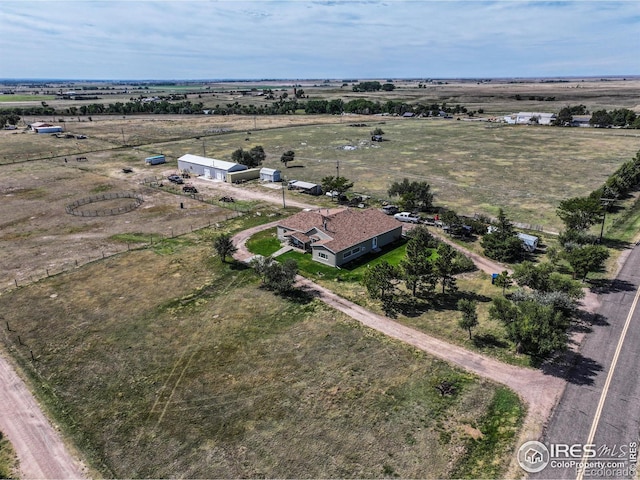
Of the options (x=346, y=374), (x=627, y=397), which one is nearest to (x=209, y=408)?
(x=346, y=374)

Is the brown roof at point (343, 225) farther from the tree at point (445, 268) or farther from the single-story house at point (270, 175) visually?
the single-story house at point (270, 175)

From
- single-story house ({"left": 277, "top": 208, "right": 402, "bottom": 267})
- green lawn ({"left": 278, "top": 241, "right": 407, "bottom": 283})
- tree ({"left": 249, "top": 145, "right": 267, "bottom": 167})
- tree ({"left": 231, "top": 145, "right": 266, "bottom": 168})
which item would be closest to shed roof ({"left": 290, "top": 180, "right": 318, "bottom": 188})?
tree ({"left": 231, "top": 145, "right": 266, "bottom": 168})

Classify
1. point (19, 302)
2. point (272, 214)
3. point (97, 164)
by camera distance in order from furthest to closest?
point (97, 164)
point (272, 214)
point (19, 302)

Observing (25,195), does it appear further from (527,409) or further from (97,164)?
(527,409)

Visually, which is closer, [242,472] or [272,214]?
[242,472]

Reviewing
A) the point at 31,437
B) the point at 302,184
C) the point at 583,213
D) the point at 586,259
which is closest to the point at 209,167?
the point at 302,184

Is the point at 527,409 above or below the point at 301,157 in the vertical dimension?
below

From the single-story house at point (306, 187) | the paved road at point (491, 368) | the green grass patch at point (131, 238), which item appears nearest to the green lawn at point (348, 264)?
the paved road at point (491, 368)

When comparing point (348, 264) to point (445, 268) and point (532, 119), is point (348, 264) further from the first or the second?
point (532, 119)
